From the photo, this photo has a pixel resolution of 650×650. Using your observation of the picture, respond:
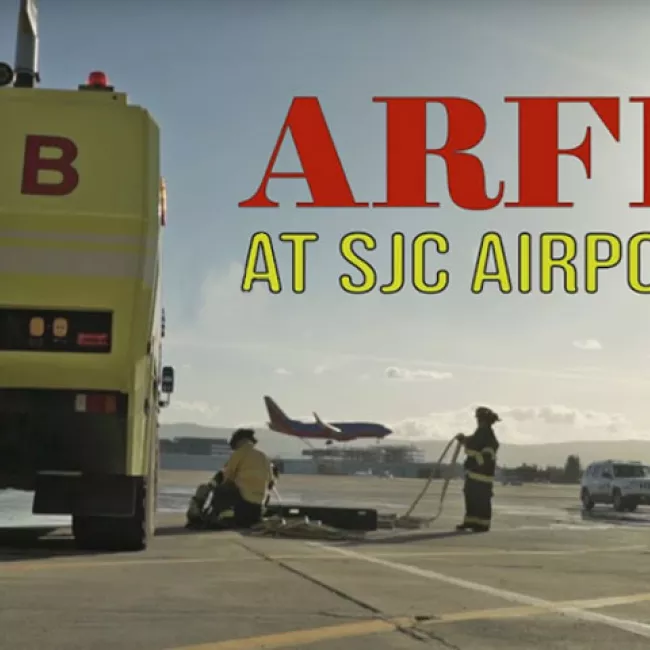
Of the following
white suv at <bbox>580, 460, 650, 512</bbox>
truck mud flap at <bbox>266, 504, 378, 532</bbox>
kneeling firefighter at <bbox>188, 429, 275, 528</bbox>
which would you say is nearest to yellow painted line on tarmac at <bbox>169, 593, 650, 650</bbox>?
kneeling firefighter at <bbox>188, 429, 275, 528</bbox>

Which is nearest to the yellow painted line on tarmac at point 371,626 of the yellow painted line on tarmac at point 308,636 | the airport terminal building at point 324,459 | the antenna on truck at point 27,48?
the yellow painted line on tarmac at point 308,636

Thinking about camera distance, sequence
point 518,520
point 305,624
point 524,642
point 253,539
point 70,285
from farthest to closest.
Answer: point 518,520
point 253,539
point 70,285
point 305,624
point 524,642

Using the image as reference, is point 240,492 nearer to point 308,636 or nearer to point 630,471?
point 308,636

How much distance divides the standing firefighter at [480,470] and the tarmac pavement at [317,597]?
11.5 ft

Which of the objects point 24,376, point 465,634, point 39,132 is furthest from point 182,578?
point 39,132

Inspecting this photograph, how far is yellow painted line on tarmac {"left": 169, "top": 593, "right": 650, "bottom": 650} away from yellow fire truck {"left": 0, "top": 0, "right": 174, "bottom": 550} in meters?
3.30

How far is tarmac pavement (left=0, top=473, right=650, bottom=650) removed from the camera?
522cm

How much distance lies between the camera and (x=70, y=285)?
823 cm

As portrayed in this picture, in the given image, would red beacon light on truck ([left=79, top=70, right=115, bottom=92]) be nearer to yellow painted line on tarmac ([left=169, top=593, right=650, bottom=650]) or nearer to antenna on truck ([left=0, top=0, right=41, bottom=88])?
antenna on truck ([left=0, top=0, right=41, bottom=88])

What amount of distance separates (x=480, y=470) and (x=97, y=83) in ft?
27.9

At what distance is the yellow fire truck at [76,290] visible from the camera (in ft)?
27.0

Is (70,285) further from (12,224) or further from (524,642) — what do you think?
(524,642)

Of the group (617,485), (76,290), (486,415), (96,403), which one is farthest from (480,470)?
(617,485)

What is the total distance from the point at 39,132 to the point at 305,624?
4.60 meters
